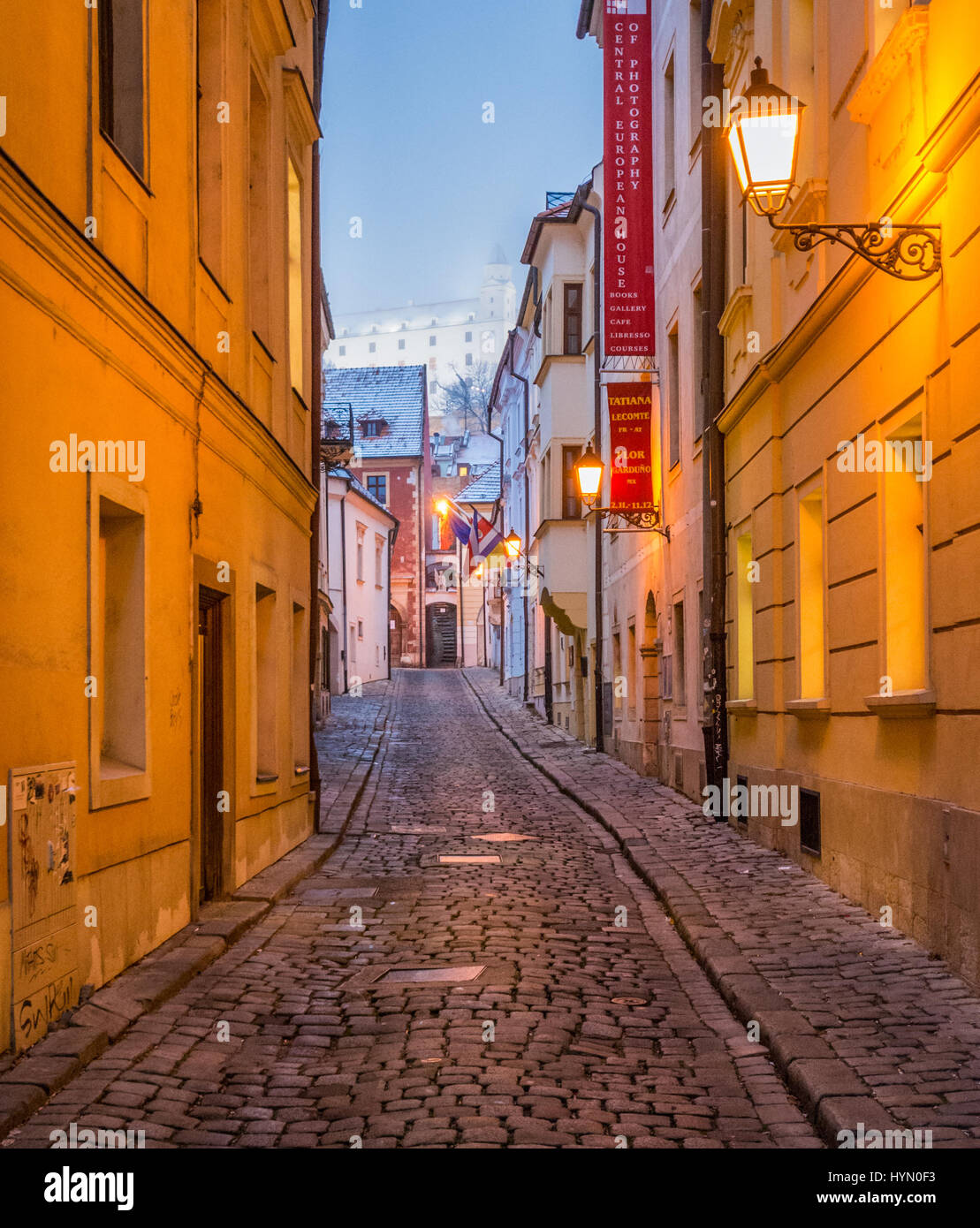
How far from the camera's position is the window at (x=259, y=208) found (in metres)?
12.4

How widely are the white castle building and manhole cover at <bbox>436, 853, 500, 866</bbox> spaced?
147m

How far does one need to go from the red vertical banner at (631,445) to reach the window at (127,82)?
1178 centimetres

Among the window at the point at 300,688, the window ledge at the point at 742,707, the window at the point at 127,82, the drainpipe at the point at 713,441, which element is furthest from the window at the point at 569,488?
the window at the point at 127,82

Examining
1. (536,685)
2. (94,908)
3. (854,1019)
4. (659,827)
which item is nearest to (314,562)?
(659,827)

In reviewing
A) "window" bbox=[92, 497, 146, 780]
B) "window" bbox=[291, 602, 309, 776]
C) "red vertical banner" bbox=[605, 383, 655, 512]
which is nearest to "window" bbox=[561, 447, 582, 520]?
"red vertical banner" bbox=[605, 383, 655, 512]

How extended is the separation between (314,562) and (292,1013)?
9.32 meters

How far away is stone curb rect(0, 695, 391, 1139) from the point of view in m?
5.31

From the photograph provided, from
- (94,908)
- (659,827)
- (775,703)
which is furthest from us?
(659,827)

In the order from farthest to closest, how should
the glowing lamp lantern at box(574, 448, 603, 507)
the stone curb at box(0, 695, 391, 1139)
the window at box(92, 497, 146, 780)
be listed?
the glowing lamp lantern at box(574, 448, 603, 507), the window at box(92, 497, 146, 780), the stone curb at box(0, 695, 391, 1139)

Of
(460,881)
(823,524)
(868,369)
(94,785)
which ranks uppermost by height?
(868,369)

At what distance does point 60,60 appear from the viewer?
6.49 meters

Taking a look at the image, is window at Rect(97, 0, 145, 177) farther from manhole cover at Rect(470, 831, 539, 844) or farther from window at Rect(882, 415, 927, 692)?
manhole cover at Rect(470, 831, 539, 844)

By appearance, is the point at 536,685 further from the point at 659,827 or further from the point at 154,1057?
the point at 154,1057
